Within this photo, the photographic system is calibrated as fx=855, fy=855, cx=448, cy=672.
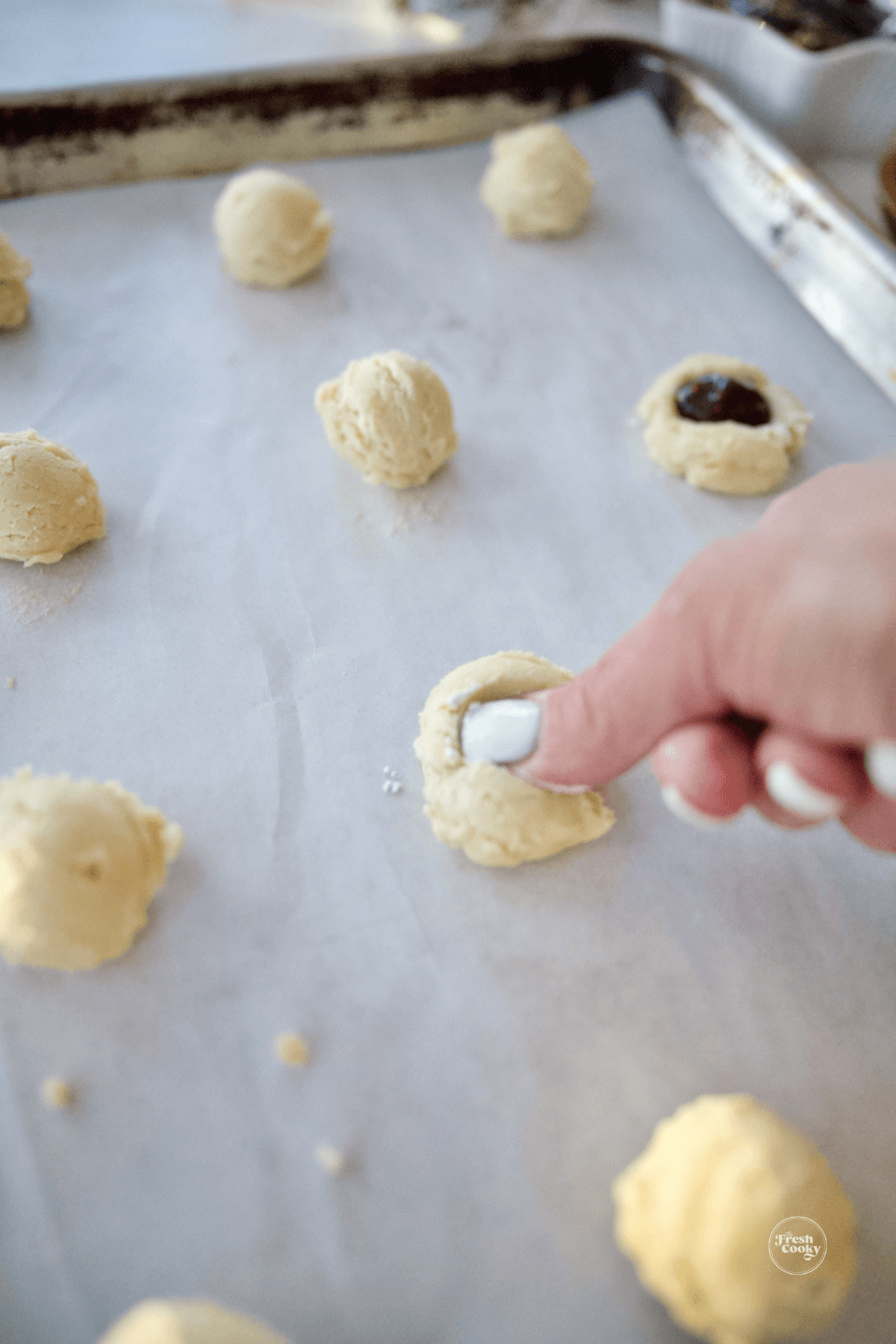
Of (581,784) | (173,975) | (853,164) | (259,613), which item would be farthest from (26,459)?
(853,164)

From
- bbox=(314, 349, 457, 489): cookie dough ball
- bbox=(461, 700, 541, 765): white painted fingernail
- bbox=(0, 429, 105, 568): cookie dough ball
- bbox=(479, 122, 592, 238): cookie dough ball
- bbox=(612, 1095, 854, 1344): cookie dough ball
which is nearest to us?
bbox=(612, 1095, 854, 1344): cookie dough ball

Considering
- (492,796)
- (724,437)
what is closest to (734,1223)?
(492,796)

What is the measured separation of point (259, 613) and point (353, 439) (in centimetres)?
33

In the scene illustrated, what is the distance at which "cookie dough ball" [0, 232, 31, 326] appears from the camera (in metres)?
1.50

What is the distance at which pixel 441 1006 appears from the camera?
0.96 meters

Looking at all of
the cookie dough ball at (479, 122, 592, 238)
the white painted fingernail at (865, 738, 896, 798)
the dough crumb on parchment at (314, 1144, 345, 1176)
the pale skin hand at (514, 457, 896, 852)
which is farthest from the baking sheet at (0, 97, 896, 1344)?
the white painted fingernail at (865, 738, 896, 798)

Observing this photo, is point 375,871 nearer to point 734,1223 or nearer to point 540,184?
point 734,1223

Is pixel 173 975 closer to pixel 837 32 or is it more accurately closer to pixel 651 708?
pixel 651 708

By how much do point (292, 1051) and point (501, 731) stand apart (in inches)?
16.6

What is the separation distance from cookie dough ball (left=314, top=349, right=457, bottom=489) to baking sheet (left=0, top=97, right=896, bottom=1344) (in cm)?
6

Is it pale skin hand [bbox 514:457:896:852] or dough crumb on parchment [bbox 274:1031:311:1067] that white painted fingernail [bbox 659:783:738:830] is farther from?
dough crumb on parchment [bbox 274:1031:311:1067]

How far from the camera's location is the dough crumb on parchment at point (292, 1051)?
0.92 metres

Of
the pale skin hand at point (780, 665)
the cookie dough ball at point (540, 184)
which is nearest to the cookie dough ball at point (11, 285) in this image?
the cookie dough ball at point (540, 184)

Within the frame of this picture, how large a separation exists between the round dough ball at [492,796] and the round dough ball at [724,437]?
52cm
